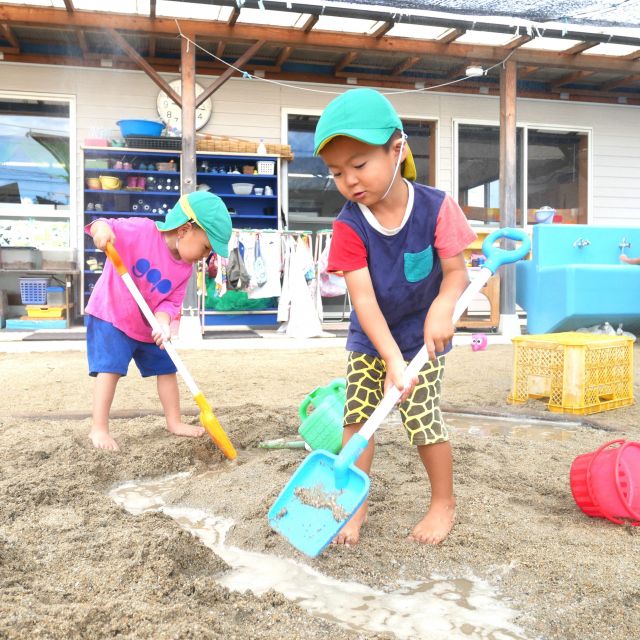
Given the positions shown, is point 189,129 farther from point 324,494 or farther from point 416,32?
point 324,494

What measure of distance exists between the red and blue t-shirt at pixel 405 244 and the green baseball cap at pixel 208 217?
0.75 m

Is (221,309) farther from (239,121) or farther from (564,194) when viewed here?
(564,194)

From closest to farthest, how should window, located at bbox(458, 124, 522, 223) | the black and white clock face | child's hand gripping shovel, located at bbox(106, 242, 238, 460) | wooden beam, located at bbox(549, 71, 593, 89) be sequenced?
1. child's hand gripping shovel, located at bbox(106, 242, 238, 460)
2. the black and white clock face
3. wooden beam, located at bbox(549, 71, 593, 89)
4. window, located at bbox(458, 124, 522, 223)

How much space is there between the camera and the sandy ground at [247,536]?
1.21 metres

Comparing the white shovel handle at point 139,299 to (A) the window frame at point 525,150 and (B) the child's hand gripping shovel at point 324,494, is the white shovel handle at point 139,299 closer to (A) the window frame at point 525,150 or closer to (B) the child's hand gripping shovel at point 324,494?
(B) the child's hand gripping shovel at point 324,494

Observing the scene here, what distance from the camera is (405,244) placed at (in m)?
1.74

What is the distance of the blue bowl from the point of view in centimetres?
713

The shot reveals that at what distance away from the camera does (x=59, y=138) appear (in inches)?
301

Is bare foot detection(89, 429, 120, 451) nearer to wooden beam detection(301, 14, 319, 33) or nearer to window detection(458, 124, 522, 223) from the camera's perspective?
wooden beam detection(301, 14, 319, 33)

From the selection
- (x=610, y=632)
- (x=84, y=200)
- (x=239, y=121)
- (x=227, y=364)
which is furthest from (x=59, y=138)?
(x=610, y=632)

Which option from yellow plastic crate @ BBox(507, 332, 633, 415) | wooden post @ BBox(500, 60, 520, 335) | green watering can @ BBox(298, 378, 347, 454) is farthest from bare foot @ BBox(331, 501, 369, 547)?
wooden post @ BBox(500, 60, 520, 335)

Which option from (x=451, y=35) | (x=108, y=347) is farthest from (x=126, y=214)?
(x=108, y=347)

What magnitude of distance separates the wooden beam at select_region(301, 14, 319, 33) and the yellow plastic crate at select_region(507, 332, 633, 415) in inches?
157

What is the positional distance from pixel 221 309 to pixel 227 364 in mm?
2888
